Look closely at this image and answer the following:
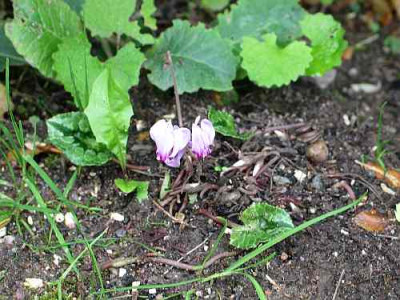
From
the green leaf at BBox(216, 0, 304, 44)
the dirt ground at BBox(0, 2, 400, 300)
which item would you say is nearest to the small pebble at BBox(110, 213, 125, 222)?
the dirt ground at BBox(0, 2, 400, 300)

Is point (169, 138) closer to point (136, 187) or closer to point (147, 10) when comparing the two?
point (136, 187)

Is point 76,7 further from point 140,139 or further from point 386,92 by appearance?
point 386,92

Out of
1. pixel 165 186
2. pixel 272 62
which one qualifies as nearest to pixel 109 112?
pixel 165 186

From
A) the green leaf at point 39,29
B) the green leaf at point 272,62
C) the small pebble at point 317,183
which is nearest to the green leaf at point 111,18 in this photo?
the green leaf at point 39,29

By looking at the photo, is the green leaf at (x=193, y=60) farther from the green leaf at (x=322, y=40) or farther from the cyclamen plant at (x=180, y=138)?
the cyclamen plant at (x=180, y=138)

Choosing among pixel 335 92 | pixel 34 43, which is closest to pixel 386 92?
pixel 335 92

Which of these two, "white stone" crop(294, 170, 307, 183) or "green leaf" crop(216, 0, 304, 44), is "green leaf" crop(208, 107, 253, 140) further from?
"green leaf" crop(216, 0, 304, 44)
